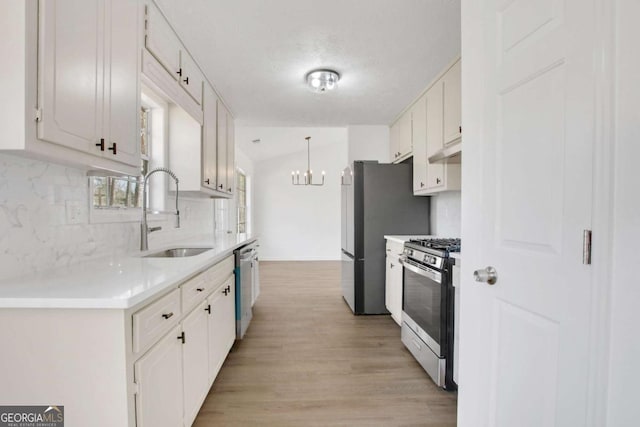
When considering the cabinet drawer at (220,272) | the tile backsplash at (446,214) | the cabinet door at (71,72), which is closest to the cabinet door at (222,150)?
the cabinet drawer at (220,272)

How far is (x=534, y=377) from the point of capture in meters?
0.94

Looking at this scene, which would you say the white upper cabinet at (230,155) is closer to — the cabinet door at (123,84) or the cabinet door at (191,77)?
the cabinet door at (191,77)

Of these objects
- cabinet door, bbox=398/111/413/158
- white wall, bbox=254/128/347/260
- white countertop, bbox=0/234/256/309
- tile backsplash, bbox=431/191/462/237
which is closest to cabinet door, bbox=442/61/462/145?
tile backsplash, bbox=431/191/462/237

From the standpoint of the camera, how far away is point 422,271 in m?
2.26

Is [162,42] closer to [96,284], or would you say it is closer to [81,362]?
[96,284]

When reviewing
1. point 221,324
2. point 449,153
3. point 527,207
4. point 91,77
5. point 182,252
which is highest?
point 91,77

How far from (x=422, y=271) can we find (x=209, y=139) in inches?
86.8

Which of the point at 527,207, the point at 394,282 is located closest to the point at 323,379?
the point at 394,282

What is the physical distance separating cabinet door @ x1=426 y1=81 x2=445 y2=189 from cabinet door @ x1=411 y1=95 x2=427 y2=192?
92 mm

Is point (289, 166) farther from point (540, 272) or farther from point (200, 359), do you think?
point (540, 272)

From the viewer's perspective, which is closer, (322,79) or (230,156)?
(322,79)

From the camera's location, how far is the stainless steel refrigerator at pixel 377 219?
11.4 feet

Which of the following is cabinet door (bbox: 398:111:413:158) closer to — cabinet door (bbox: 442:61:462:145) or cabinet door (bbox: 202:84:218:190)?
cabinet door (bbox: 442:61:462:145)

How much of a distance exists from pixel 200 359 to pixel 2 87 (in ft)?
4.83
